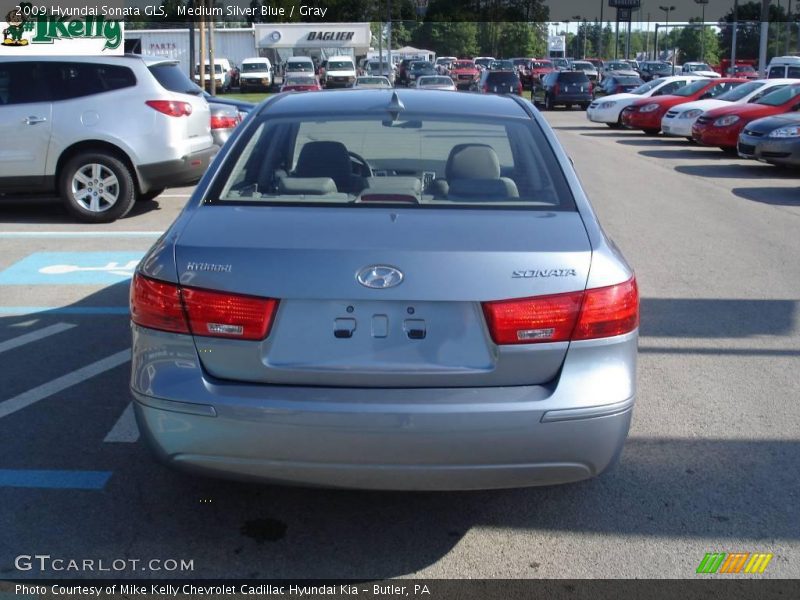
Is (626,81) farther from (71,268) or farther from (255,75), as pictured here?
(71,268)

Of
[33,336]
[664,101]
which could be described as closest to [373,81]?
[664,101]

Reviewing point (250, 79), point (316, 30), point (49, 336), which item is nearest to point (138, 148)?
point (49, 336)

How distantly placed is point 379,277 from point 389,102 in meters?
1.58

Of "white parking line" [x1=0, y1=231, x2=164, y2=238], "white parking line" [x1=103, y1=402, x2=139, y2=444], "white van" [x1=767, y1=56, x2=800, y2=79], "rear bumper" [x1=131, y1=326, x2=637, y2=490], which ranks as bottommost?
"white parking line" [x1=103, y1=402, x2=139, y2=444]

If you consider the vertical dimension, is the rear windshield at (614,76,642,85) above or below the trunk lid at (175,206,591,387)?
above

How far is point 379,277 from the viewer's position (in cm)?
333

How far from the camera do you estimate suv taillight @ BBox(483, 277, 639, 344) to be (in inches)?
132

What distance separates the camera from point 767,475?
14.6ft

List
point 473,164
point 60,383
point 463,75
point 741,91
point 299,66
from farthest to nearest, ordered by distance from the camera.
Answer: point 463,75 < point 299,66 < point 741,91 < point 60,383 < point 473,164

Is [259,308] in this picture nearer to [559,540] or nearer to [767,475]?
[559,540]

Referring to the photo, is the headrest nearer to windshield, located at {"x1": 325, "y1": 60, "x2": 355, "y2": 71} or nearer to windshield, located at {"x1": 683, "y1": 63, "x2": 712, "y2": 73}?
windshield, located at {"x1": 325, "y1": 60, "x2": 355, "y2": 71}

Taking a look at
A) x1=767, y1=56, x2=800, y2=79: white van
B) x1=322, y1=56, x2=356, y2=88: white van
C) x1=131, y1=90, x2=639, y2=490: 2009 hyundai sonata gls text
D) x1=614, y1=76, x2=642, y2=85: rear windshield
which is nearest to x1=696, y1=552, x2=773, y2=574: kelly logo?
x1=131, y1=90, x2=639, y2=490: 2009 hyundai sonata gls text

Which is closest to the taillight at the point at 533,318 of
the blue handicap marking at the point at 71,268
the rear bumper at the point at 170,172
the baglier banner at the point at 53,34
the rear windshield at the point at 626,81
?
the blue handicap marking at the point at 71,268

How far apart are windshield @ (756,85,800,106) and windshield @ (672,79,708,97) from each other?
18.5ft
